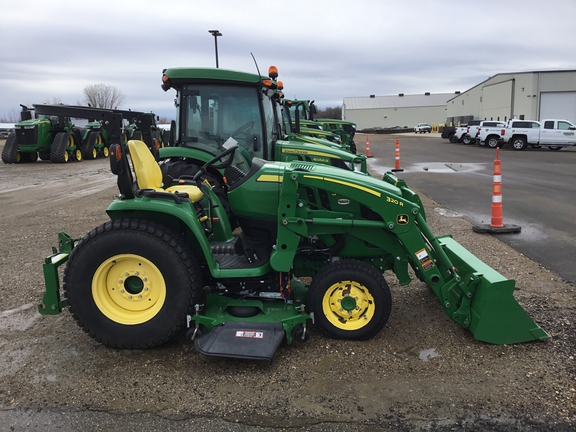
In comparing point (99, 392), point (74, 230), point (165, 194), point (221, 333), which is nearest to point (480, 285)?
point (221, 333)

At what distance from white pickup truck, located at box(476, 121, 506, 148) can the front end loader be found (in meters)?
26.3

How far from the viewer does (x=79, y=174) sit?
17297mm

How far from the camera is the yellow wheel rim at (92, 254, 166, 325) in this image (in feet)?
11.8

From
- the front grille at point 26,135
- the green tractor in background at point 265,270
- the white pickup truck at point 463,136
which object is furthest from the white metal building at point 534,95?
the green tractor in background at point 265,270

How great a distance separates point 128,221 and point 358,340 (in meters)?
1.96

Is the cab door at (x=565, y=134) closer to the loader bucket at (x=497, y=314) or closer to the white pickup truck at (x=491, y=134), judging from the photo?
the white pickup truck at (x=491, y=134)

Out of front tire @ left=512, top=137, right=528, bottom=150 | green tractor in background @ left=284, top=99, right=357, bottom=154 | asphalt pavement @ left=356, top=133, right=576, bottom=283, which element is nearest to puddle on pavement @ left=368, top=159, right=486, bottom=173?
asphalt pavement @ left=356, top=133, right=576, bottom=283

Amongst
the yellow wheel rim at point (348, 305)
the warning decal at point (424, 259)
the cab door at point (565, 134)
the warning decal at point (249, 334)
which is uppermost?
the cab door at point (565, 134)

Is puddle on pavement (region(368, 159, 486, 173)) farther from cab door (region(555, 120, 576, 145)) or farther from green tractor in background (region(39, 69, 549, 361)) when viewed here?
green tractor in background (region(39, 69, 549, 361))

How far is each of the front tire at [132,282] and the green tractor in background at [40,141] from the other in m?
19.7

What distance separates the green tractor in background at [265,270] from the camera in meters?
3.54

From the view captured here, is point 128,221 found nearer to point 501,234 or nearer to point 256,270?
point 256,270

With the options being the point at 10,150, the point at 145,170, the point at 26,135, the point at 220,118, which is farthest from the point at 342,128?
the point at 145,170

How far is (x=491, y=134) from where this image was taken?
2797 cm
